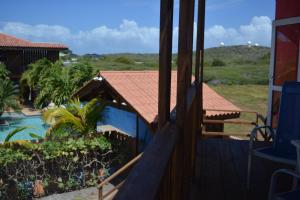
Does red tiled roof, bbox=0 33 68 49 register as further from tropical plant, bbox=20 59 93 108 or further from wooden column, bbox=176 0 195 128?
wooden column, bbox=176 0 195 128

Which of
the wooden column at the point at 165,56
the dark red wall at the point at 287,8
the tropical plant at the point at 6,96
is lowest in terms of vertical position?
the tropical plant at the point at 6,96

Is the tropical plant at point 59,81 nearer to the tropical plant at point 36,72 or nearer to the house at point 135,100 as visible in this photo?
the tropical plant at point 36,72

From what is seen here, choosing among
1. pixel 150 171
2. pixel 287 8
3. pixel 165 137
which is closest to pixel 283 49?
pixel 287 8

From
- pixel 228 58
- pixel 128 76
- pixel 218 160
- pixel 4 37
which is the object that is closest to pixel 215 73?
Answer: pixel 228 58

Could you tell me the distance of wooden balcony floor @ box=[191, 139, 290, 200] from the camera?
309 cm

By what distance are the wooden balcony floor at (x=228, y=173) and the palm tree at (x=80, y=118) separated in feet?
16.7

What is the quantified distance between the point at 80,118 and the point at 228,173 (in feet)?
21.2

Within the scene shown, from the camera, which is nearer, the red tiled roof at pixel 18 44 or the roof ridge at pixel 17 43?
the red tiled roof at pixel 18 44

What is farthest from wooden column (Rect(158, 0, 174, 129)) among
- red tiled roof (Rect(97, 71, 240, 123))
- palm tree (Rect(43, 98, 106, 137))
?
palm tree (Rect(43, 98, 106, 137))

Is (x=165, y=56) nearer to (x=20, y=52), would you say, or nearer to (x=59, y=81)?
(x=59, y=81)

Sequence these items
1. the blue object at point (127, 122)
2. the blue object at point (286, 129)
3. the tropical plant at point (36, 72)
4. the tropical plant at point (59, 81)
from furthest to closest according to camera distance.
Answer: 1. the tropical plant at point (36, 72)
2. the tropical plant at point (59, 81)
3. the blue object at point (127, 122)
4. the blue object at point (286, 129)

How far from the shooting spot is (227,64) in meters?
42.6

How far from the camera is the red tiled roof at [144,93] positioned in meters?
7.97

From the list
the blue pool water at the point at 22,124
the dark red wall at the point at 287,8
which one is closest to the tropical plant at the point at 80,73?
the blue pool water at the point at 22,124
